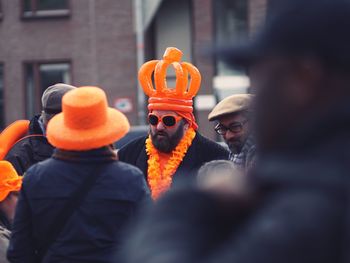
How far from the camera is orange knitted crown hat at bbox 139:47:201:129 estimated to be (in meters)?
6.78

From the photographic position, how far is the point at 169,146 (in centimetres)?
648

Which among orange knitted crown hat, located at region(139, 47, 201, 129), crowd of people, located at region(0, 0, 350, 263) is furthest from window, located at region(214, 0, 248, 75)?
crowd of people, located at region(0, 0, 350, 263)

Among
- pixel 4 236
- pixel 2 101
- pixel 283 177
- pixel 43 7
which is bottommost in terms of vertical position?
pixel 2 101

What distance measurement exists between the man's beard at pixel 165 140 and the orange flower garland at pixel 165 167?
0.09 feet

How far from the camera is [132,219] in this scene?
4.30 metres

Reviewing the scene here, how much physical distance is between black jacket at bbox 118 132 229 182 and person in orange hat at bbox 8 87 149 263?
1964mm

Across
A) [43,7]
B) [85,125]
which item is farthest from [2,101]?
[85,125]

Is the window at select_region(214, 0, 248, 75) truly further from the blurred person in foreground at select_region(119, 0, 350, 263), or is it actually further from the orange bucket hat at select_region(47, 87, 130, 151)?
the blurred person in foreground at select_region(119, 0, 350, 263)

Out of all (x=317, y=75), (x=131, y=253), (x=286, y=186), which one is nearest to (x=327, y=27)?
(x=317, y=75)

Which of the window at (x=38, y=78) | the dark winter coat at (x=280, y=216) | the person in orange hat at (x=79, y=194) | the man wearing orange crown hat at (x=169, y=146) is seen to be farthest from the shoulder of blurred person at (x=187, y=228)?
the window at (x=38, y=78)

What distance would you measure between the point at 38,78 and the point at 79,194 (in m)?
21.5

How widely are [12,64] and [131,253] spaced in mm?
23672

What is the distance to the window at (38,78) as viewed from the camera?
2538 centimetres

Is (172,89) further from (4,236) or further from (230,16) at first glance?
(230,16)
